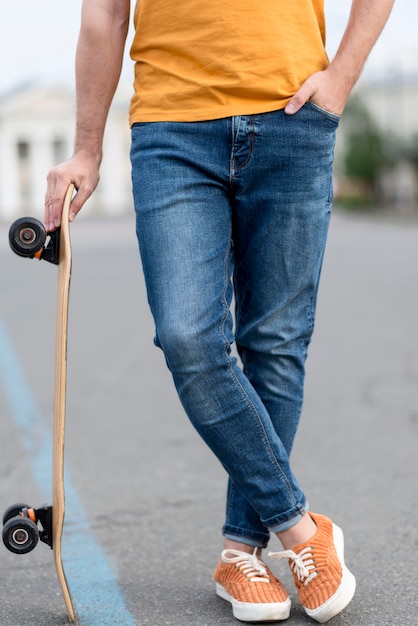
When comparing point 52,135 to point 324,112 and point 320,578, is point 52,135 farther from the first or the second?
point 320,578

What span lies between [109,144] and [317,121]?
99.2m

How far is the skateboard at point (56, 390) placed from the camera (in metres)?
2.32

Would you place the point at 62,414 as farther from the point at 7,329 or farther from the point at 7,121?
the point at 7,121

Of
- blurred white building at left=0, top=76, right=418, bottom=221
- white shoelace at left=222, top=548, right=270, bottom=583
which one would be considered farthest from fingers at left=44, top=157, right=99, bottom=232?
blurred white building at left=0, top=76, right=418, bottom=221

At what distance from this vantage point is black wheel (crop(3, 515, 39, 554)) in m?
2.38

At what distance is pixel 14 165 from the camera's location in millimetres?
100188

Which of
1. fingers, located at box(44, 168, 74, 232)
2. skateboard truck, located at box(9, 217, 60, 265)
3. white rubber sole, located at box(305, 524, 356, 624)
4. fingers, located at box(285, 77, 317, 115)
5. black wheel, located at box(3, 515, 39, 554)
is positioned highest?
fingers, located at box(285, 77, 317, 115)

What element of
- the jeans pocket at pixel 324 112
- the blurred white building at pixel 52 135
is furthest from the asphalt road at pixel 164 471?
the blurred white building at pixel 52 135

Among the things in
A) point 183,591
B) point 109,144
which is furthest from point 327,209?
point 109,144

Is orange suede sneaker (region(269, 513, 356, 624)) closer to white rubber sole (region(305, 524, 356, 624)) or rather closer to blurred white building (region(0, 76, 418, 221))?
white rubber sole (region(305, 524, 356, 624))

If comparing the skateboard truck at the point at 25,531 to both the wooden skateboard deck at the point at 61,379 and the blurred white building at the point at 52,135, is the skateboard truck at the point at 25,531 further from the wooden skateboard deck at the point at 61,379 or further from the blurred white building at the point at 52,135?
the blurred white building at the point at 52,135

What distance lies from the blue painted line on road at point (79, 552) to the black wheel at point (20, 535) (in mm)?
244

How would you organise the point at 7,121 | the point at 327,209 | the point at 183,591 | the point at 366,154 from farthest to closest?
the point at 7,121, the point at 366,154, the point at 183,591, the point at 327,209

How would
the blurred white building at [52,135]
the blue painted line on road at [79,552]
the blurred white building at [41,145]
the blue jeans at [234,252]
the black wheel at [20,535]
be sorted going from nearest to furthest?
the blue jeans at [234,252], the black wheel at [20,535], the blue painted line on road at [79,552], the blurred white building at [52,135], the blurred white building at [41,145]
